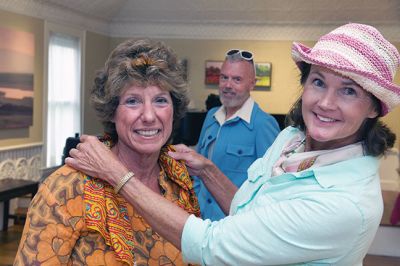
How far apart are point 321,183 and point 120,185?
23.8 inches

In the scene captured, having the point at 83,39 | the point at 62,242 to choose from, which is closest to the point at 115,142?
the point at 62,242

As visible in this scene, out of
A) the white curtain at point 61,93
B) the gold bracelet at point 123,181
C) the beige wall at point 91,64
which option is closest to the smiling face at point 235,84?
the gold bracelet at point 123,181

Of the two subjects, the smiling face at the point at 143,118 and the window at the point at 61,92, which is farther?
the window at the point at 61,92

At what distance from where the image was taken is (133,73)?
1635 mm

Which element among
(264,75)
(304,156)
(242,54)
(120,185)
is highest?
(264,75)

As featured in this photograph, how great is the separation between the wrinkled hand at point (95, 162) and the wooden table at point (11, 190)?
4.45 meters

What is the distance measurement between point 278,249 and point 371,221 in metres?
0.26

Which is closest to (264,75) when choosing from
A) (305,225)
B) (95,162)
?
(95,162)

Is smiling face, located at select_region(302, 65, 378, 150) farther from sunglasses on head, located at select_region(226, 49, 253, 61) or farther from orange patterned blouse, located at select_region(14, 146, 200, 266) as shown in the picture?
sunglasses on head, located at select_region(226, 49, 253, 61)

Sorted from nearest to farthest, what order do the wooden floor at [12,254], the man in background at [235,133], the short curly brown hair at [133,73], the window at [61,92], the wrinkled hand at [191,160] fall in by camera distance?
1. the short curly brown hair at [133,73]
2. the wrinkled hand at [191,160]
3. the man in background at [235,133]
4. the wooden floor at [12,254]
5. the window at [61,92]

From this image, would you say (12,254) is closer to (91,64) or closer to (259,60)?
(91,64)

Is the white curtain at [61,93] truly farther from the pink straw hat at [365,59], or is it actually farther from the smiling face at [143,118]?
the pink straw hat at [365,59]

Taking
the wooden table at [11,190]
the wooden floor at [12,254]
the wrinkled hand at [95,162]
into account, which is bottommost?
the wooden floor at [12,254]

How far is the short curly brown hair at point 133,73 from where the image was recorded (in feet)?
5.39
